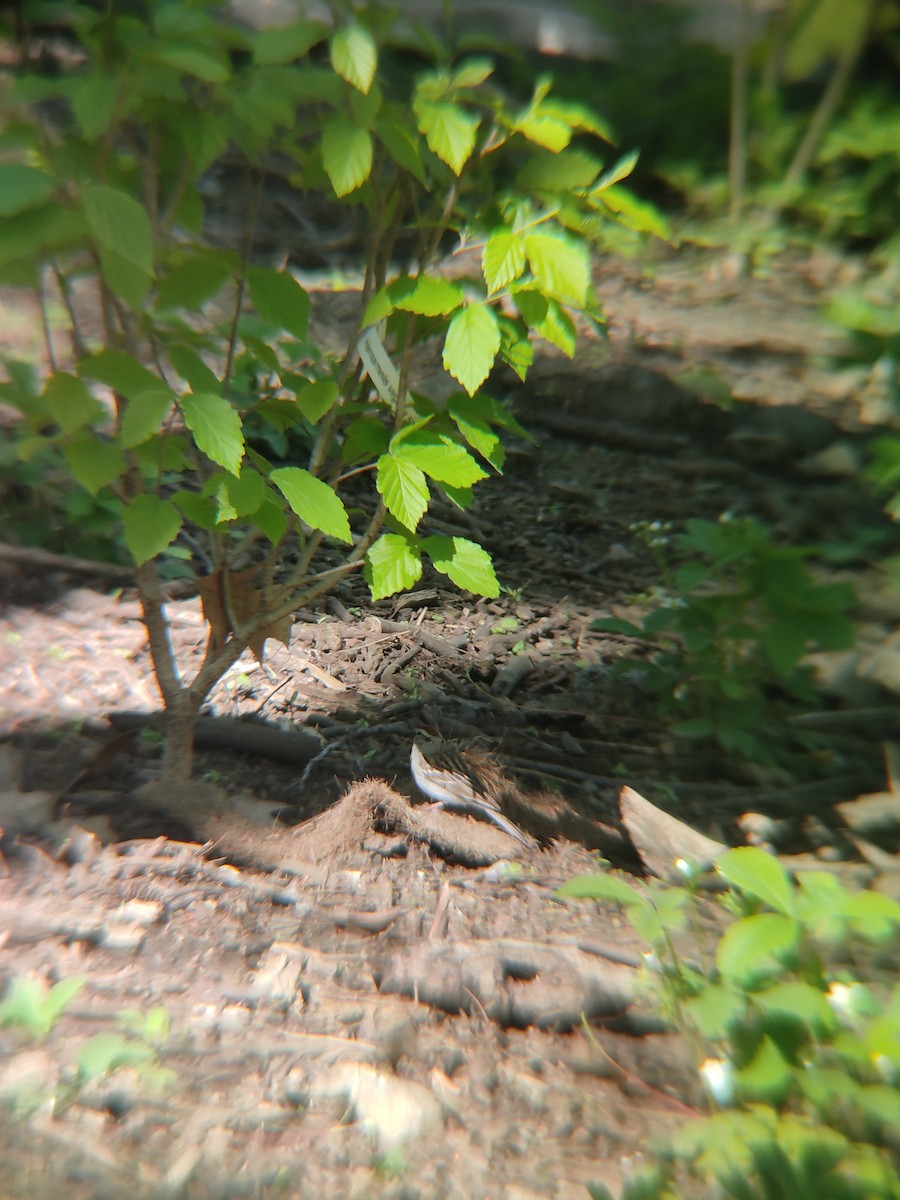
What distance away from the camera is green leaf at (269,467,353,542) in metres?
1.22

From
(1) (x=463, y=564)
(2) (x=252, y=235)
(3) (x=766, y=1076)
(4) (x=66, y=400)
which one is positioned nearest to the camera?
(3) (x=766, y=1076)

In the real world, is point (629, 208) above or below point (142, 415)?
above

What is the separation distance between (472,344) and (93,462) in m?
0.57

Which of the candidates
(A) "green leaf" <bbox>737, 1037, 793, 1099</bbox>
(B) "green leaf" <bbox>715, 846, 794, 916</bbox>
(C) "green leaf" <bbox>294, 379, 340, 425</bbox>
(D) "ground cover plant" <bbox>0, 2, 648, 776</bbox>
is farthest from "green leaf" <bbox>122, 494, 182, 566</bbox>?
(A) "green leaf" <bbox>737, 1037, 793, 1099</bbox>

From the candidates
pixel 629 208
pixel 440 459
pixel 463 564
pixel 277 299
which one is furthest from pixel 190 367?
pixel 629 208

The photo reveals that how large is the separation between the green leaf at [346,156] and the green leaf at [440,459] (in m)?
0.36

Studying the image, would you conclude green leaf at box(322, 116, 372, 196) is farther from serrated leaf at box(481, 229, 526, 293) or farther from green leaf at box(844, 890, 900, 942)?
green leaf at box(844, 890, 900, 942)

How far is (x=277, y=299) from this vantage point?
1.30 metres

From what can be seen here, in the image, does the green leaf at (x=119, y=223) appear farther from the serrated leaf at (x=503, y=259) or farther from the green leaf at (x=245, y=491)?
the serrated leaf at (x=503, y=259)

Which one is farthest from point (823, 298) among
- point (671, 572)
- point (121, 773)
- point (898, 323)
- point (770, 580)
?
point (121, 773)

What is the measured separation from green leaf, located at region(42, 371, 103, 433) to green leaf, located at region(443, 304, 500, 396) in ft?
1.75

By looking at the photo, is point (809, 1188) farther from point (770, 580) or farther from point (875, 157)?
point (875, 157)

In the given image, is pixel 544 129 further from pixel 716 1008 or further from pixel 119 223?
pixel 716 1008

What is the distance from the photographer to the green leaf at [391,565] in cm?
135
